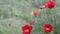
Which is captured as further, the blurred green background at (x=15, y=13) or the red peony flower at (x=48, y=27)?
the blurred green background at (x=15, y=13)

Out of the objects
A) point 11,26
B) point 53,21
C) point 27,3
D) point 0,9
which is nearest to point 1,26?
point 11,26

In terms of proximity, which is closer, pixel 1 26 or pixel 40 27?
pixel 40 27

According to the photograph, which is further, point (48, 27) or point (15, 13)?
point (15, 13)

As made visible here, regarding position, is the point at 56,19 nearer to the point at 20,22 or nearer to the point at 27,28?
the point at 27,28

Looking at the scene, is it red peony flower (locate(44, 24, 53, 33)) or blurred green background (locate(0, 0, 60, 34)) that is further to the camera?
blurred green background (locate(0, 0, 60, 34))

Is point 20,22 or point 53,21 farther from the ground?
point 53,21

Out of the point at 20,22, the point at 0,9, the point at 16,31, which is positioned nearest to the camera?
the point at 16,31

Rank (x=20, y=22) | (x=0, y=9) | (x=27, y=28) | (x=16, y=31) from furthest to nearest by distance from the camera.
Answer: (x=0, y=9) < (x=20, y=22) < (x=16, y=31) < (x=27, y=28)

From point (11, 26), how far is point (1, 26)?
87 millimetres

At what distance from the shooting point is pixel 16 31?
4.89ft

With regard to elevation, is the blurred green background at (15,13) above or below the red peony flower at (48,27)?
below

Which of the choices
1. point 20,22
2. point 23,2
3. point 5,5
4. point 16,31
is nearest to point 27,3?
point 23,2

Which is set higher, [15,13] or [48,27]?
[48,27]

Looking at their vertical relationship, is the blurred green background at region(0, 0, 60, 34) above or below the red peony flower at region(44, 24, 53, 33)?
below
